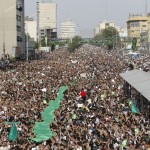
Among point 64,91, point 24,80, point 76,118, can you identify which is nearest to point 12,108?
point 76,118

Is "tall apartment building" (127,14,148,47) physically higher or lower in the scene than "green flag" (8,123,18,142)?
higher

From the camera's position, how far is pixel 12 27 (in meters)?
88.9

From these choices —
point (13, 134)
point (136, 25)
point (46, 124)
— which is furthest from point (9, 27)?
point (136, 25)

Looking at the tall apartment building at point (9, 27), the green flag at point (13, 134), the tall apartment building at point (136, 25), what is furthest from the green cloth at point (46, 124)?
the tall apartment building at point (136, 25)

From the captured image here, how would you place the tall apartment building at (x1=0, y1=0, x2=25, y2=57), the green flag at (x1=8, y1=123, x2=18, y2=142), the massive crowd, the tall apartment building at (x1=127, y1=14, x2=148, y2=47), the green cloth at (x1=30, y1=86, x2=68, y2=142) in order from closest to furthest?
the massive crowd < the green flag at (x1=8, y1=123, x2=18, y2=142) < the green cloth at (x1=30, y1=86, x2=68, y2=142) < the tall apartment building at (x1=0, y1=0, x2=25, y2=57) < the tall apartment building at (x1=127, y1=14, x2=148, y2=47)

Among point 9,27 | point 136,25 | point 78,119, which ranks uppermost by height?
point 136,25

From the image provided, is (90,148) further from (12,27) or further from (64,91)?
(12,27)

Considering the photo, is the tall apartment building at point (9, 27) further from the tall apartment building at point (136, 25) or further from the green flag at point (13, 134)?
the tall apartment building at point (136, 25)

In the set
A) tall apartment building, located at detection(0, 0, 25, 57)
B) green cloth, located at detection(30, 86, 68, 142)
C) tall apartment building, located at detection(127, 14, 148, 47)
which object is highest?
tall apartment building, located at detection(127, 14, 148, 47)

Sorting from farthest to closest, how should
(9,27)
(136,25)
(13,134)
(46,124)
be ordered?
(136,25)
(9,27)
(46,124)
(13,134)

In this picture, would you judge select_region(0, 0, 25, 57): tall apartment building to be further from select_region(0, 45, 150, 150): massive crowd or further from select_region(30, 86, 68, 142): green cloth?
select_region(30, 86, 68, 142): green cloth

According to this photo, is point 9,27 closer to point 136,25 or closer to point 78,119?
point 78,119

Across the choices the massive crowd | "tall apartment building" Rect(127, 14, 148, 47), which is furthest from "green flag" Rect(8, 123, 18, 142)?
"tall apartment building" Rect(127, 14, 148, 47)

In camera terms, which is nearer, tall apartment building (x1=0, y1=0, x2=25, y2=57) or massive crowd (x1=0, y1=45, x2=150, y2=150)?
massive crowd (x1=0, y1=45, x2=150, y2=150)
